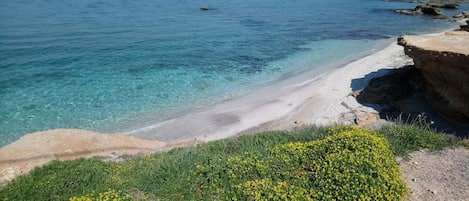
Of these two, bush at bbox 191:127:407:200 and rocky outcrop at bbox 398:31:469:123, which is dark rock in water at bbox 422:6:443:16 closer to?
rocky outcrop at bbox 398:31:469:123

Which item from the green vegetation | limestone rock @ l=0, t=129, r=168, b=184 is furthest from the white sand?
the green vegetation

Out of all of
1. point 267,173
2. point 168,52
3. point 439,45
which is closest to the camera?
point 267,173

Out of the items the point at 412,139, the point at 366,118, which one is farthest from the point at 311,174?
the point at 366,118

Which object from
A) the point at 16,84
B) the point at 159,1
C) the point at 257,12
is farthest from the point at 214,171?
the point at 159,1

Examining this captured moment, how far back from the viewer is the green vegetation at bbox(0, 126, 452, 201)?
671 cm

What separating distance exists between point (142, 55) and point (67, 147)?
47.6ft

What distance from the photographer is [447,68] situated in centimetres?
1308

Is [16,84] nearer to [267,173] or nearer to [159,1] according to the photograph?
[267,173]

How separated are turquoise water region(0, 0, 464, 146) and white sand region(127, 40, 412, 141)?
131 cm

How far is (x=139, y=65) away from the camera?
23594 mm

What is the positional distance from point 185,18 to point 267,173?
38269mm

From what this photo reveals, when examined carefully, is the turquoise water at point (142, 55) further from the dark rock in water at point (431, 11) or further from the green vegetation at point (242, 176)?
the green vegetation at point (242, 176)

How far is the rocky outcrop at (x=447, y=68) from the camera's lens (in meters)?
12.6

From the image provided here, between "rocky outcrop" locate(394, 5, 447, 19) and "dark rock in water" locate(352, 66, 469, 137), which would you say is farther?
"rocky outcrop" locate(394, 5, 447, 19)
